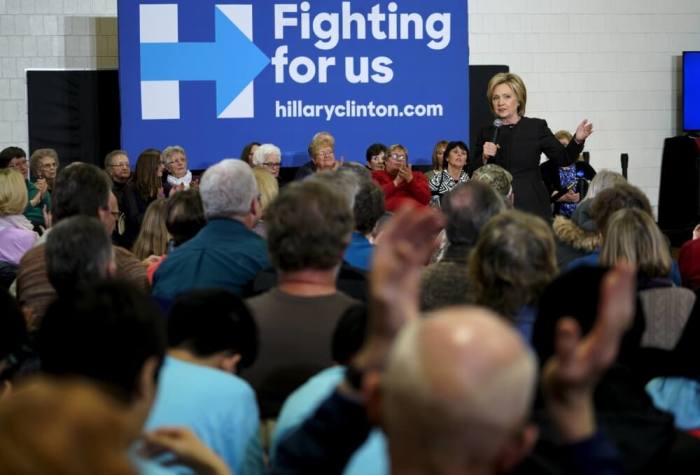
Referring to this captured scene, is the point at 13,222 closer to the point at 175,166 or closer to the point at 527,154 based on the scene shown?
the point at 527,154

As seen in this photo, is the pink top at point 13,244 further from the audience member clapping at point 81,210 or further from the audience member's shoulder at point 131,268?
the audience member's shoulder at point 131,268

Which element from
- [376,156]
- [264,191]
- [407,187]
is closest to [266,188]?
[264,191]

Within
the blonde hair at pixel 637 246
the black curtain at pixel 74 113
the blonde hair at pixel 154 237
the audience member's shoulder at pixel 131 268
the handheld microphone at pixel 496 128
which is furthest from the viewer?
the black curtain at pixel 74 113

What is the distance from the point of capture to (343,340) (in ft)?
7.91

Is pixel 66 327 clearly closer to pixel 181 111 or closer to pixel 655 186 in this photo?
pixel 181 111

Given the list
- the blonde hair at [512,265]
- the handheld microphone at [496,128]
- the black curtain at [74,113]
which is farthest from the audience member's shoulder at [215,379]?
the black curtain at [74,113]

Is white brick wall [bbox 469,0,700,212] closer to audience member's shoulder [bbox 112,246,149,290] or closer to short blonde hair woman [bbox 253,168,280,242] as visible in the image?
short blonde hair woman [bbox 253,168,280,242]

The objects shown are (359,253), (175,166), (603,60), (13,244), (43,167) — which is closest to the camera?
(359,253)

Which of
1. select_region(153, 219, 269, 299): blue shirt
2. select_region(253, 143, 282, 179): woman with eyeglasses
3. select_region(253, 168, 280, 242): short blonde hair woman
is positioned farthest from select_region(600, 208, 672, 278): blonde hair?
select_region(253, 143, 282, 179): woman with eyeglasses

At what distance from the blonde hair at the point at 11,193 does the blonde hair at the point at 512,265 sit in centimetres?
323

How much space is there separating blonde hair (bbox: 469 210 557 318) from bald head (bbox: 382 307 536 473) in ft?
5.56

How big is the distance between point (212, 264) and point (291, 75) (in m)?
6.84

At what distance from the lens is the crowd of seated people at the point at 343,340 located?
1215 millimetres

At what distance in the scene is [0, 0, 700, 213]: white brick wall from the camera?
11859 mm
